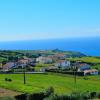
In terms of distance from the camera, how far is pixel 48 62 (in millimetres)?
121938

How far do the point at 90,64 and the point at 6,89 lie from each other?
2685 inches

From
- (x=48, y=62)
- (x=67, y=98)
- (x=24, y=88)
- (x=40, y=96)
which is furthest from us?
(x=48, y=62)

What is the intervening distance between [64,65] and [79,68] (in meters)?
7.49

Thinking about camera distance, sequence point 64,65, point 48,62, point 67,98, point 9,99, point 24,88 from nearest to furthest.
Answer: point 9,99, point 67,98, point 24,88, point 64,65, point 48,62

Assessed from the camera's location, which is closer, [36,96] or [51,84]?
[36,96]

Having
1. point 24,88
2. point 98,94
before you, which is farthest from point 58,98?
point 24,88

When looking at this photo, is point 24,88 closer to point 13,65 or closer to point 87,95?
point 87,95

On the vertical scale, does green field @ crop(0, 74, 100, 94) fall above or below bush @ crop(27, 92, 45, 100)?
above

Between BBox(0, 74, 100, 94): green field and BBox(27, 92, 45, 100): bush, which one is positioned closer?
BBox(27, 92, 45, 100): bush

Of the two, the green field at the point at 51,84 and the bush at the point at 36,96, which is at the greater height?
the green field at the point at 51,84

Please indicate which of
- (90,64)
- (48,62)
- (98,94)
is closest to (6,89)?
(98,94)

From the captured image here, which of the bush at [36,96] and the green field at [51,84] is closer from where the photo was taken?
the bush at [36,96]

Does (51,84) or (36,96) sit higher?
(51,84)

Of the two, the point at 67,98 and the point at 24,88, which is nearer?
the point at 67,98
